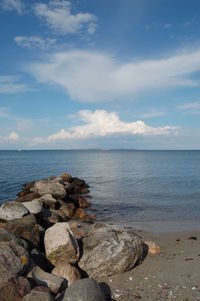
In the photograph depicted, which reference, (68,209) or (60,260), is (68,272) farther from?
(68,209)

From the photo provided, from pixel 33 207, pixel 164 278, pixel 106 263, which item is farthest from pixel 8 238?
pixel 33 207

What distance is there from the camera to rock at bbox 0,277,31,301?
21.9ft

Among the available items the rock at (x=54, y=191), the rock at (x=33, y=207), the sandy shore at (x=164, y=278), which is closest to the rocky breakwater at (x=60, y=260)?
the sandy shore at (x=164, y=278)

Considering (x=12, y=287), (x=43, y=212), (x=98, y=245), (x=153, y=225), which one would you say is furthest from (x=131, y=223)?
(x=12, y=287)

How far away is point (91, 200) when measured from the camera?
26.4 m

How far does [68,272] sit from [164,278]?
2.81 metres

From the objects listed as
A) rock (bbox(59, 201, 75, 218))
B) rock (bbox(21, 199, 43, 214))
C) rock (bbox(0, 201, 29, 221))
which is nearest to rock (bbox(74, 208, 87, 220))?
rock (bbox(59, 201, 75, 218))

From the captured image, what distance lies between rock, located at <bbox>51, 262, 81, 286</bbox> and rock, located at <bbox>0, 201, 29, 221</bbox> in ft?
15.1

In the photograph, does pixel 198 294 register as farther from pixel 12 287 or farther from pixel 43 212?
pixel 43 212

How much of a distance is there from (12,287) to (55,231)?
3.29 m

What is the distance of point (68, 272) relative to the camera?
28.5 feet

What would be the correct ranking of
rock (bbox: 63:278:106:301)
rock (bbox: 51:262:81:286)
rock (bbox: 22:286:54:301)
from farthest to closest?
1. rock (bbox: 51:262:81:286)
2. rock (bbox: 63:278:106:301)
3. rock (bbox: 22:286:54:301)

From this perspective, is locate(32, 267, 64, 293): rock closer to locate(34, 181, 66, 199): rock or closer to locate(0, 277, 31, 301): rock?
locate(0, 277, 31, 301): rock

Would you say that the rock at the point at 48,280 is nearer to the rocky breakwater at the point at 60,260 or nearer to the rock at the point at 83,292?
the rocky breakwater at the point at 60,260
